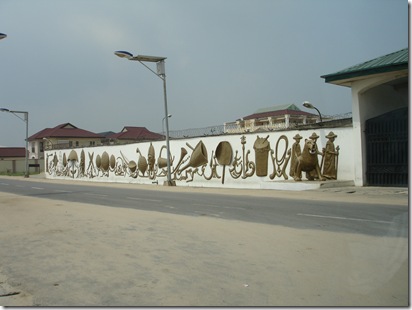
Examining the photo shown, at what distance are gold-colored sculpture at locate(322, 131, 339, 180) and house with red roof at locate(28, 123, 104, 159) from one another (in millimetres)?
57360

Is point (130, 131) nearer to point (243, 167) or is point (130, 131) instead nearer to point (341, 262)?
point (243, 167)

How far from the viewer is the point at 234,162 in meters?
26.1

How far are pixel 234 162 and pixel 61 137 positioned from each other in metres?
55.9

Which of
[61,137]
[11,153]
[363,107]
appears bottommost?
[363,107]

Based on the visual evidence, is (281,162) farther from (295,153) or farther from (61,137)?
(61,137)

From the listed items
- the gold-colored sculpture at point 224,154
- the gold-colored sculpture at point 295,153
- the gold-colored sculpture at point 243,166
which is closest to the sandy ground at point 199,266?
the gold-colored sculpture at point 295,153

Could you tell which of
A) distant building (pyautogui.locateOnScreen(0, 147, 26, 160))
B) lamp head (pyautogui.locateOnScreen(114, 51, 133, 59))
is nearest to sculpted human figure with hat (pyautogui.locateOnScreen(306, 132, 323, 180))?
lamp head (pyautogui.locateOnScreen(114, 51, 133, 59))

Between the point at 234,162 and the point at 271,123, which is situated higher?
the point at 271,123

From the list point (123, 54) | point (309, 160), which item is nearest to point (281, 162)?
point (309, 160)

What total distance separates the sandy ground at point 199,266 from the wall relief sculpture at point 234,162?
12.1 meters

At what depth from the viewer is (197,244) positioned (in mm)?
8203

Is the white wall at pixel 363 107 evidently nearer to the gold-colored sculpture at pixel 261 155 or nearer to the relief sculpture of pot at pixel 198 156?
the gold-colored sculpture at pixel 261 155

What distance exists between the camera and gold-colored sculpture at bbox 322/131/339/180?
69.9ft

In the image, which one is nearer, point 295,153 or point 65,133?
point 295,153
